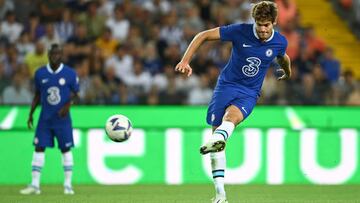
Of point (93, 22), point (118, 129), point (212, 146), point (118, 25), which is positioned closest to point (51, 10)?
point (93, 22)

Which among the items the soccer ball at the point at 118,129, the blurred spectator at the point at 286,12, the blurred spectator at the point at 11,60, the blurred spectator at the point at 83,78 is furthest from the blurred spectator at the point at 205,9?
the soccer ball at the point at 118,129

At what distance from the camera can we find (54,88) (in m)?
14.1

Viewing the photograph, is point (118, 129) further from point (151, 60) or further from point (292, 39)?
point (292, 39)

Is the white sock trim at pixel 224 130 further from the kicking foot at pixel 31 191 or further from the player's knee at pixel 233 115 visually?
the kicking foot at pixel 31 191

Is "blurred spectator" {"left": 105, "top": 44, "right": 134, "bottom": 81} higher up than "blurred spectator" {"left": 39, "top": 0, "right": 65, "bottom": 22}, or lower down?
lower down

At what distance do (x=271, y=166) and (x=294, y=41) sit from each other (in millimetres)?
4498

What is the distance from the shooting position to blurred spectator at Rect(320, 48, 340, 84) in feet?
64.5

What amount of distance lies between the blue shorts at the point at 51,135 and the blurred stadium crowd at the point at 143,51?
12.1ft

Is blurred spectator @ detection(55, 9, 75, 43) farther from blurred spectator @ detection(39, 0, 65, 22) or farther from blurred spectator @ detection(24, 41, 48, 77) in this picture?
blurred spectator @ detection(24, 41, 48, 77)

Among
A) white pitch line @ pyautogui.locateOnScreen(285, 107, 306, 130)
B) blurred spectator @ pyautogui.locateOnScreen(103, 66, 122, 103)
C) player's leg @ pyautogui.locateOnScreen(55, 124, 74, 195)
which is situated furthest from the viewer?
white pitch line @ pyautogui.locateOnScreen(285, 107, 306, 130)

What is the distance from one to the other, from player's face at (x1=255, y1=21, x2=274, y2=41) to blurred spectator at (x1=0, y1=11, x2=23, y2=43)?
961cm

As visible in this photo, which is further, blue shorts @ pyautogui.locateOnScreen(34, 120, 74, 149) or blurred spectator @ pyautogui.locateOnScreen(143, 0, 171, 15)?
blurred spectator @ pyautogui.locateOnScreen(143, 0, 171, 15)

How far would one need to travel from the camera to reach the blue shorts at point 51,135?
14164 millimetres

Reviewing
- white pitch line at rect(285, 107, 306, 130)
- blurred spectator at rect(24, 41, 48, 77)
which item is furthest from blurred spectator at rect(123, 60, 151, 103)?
white pitch line at rect(285, 107, 306, 130)
